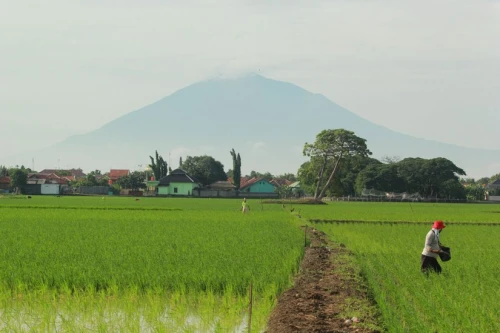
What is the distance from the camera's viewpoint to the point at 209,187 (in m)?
87.9

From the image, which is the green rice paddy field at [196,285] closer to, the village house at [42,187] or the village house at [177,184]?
the village house at [177,184]

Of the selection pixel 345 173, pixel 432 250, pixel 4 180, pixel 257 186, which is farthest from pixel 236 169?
pixel 432 250

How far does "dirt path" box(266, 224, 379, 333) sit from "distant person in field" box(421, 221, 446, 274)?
4.25ft

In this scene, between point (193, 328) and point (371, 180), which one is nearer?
point (193, 328)

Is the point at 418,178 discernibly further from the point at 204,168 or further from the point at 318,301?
the point at 318,301

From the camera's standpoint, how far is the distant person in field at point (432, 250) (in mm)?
9633

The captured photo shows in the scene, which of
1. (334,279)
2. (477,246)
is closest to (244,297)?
(334,279)

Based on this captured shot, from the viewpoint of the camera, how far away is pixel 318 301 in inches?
303

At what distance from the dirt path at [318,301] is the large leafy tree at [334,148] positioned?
41622 millimetres

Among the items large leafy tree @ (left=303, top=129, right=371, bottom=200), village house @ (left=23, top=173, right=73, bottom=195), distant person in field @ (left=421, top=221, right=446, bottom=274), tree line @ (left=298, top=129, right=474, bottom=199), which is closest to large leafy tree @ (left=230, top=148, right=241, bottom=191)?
tree line @ (left=298, top=129, right=474, bottom=199)

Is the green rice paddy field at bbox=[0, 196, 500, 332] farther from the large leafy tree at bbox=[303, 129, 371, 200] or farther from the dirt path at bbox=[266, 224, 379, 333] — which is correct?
the large leafy tree at bbox=[303, 129, 371, 200]

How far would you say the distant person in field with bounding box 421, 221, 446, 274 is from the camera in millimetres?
9633

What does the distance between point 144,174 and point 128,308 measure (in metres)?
86.8

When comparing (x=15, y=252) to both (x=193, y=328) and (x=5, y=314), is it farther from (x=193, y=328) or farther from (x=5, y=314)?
(x=193, y=328)
